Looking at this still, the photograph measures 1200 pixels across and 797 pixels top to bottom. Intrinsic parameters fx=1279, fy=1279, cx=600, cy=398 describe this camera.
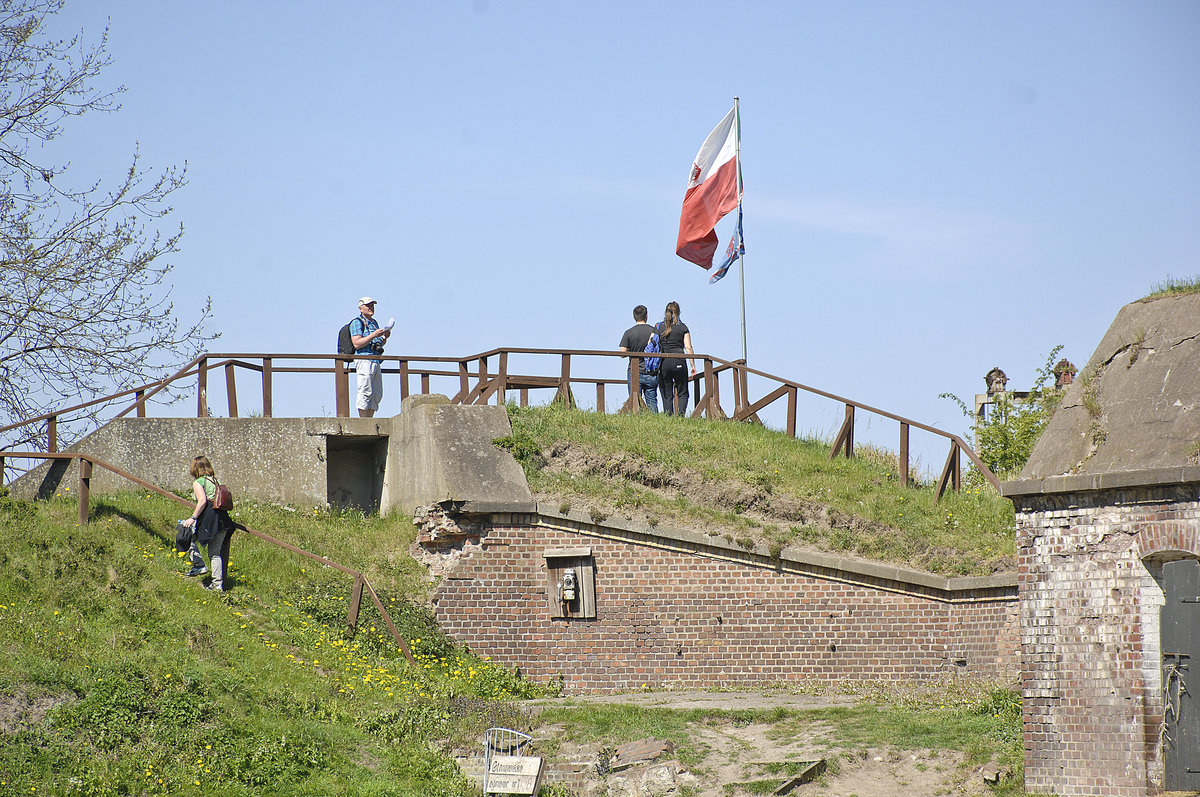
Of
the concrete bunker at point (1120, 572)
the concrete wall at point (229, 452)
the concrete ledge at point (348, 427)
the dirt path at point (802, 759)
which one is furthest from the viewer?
the concrete ledge at point (348, 427)

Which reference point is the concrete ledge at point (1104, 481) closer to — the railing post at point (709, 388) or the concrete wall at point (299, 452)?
the concrete wall at point (299, 452)

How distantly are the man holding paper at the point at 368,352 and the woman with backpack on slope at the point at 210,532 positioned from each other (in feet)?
13.4

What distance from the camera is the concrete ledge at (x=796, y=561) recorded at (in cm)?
1605

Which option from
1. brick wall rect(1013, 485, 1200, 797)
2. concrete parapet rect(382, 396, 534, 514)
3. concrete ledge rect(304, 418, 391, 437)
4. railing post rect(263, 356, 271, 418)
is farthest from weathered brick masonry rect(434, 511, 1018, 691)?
brick wall rect(1013, 485, 1200, 797)

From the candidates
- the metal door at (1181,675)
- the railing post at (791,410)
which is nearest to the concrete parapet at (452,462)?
the railing post at (791,410)

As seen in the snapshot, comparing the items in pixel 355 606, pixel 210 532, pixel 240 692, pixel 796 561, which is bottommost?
pixel 240 692

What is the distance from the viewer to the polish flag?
912 inches

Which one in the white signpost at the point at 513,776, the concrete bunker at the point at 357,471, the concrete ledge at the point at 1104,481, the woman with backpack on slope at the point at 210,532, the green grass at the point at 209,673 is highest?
the concrete bunker at the point at 357,471

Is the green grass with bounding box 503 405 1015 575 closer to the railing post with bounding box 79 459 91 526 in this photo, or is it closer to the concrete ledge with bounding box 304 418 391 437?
the concrete ledge with bounding box 304 418 391 437

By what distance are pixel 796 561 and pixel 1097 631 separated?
5655 millimetres

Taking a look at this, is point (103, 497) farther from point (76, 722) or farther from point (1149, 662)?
point (1149, 662)

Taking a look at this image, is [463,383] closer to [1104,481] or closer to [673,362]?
[673,362]

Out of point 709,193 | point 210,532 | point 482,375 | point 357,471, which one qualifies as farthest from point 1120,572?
point 709,193

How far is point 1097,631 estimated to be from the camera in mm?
10969
